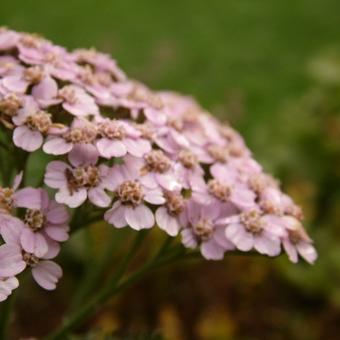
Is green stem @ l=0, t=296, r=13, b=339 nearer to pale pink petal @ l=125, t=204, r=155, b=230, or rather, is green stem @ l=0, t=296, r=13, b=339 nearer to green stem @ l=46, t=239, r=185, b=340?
green stem @ l=46, t=239, r=185, b=340

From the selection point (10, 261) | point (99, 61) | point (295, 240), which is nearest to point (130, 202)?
point (10, 261)

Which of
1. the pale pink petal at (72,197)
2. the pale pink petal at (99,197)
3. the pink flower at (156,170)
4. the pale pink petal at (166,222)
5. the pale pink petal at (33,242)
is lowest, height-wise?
the pale pink petal at (33,242)

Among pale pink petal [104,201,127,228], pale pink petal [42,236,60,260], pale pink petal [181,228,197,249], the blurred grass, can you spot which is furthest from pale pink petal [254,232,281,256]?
the blurred grass

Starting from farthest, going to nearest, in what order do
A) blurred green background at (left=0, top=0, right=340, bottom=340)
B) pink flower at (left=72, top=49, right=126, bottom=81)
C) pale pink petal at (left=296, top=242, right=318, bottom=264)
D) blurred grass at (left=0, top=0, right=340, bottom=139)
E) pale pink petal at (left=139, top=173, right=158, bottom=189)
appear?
blurred grass at (left=0, top=0, right=340, bottom=139) < blurred green background at (left=0, top=0, right=340, bottom=340) < pink flower at (left=72, top=49, right=126, bottom=81) < pale pink petal at (left=296, top=242, right=318, bottom=264) < pale pink petal at (left=139, top=173, right=158, bottom=189)

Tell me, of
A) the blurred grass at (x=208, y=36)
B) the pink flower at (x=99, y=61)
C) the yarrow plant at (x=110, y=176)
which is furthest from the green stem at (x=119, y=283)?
the blurred grass at (x=208, y=36)

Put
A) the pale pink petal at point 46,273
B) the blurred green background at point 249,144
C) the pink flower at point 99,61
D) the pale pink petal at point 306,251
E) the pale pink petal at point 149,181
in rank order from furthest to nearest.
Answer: the blurred green background at point 249,144 → the pink flower at point 99,61 → the pale pink petal at point 306,251 → the pale pink petal at point 149,181 → the pale pink petal at point 46,273

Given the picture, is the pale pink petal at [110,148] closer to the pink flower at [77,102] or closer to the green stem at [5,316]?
the pink flower at [77,102]
